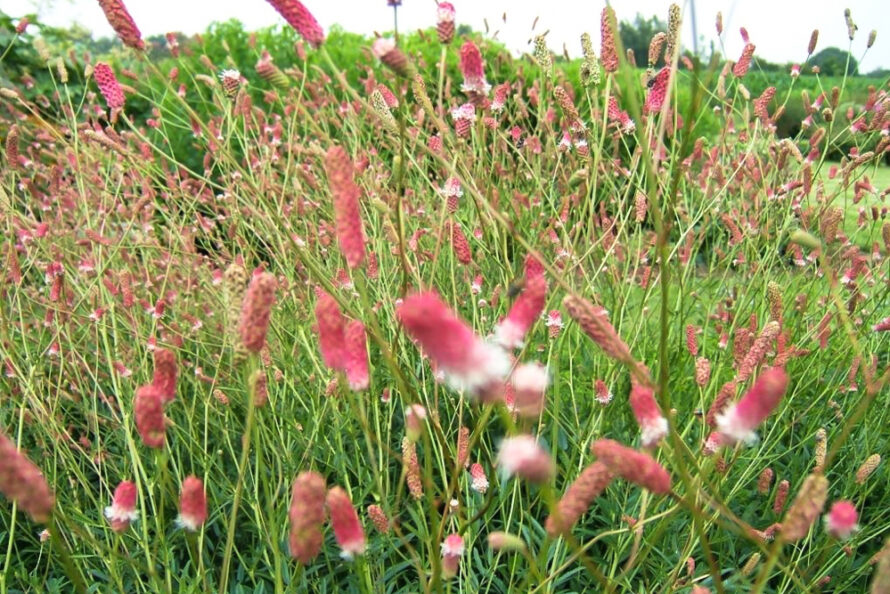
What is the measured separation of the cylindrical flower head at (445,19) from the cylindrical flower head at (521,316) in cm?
44

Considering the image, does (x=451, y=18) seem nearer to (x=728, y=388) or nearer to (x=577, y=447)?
(x=728, y=388)

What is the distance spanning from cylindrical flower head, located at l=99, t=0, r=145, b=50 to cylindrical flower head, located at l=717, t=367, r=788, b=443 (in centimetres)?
83

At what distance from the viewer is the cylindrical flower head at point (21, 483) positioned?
0.62 metres

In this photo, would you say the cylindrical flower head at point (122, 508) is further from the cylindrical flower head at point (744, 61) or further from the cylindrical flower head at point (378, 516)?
the cylindrical flower head at point (744, 61)

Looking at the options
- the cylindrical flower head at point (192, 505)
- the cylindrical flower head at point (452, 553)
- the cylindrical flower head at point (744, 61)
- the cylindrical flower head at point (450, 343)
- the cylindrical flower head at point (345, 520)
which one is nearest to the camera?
the cylindrical flower head at point (450, 343)

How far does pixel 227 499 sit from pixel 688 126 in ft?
4.40

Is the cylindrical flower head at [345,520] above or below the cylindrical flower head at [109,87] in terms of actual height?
below

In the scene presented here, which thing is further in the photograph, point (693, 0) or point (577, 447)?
point (577, 447)

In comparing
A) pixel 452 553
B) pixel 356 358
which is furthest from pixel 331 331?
pixel 452 553

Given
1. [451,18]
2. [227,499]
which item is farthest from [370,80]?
[451,18]

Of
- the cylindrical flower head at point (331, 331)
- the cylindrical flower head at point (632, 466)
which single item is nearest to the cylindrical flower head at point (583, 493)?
the cylindrical flower head at point (632, 466)

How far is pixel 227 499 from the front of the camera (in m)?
1.76

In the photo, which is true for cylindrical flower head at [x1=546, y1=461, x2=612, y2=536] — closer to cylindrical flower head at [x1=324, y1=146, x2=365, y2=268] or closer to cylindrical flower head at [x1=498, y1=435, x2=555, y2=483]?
cylindrical flower head at [x1=498, y1=435, x2=555, y2=483]

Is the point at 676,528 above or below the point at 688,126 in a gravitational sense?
below
